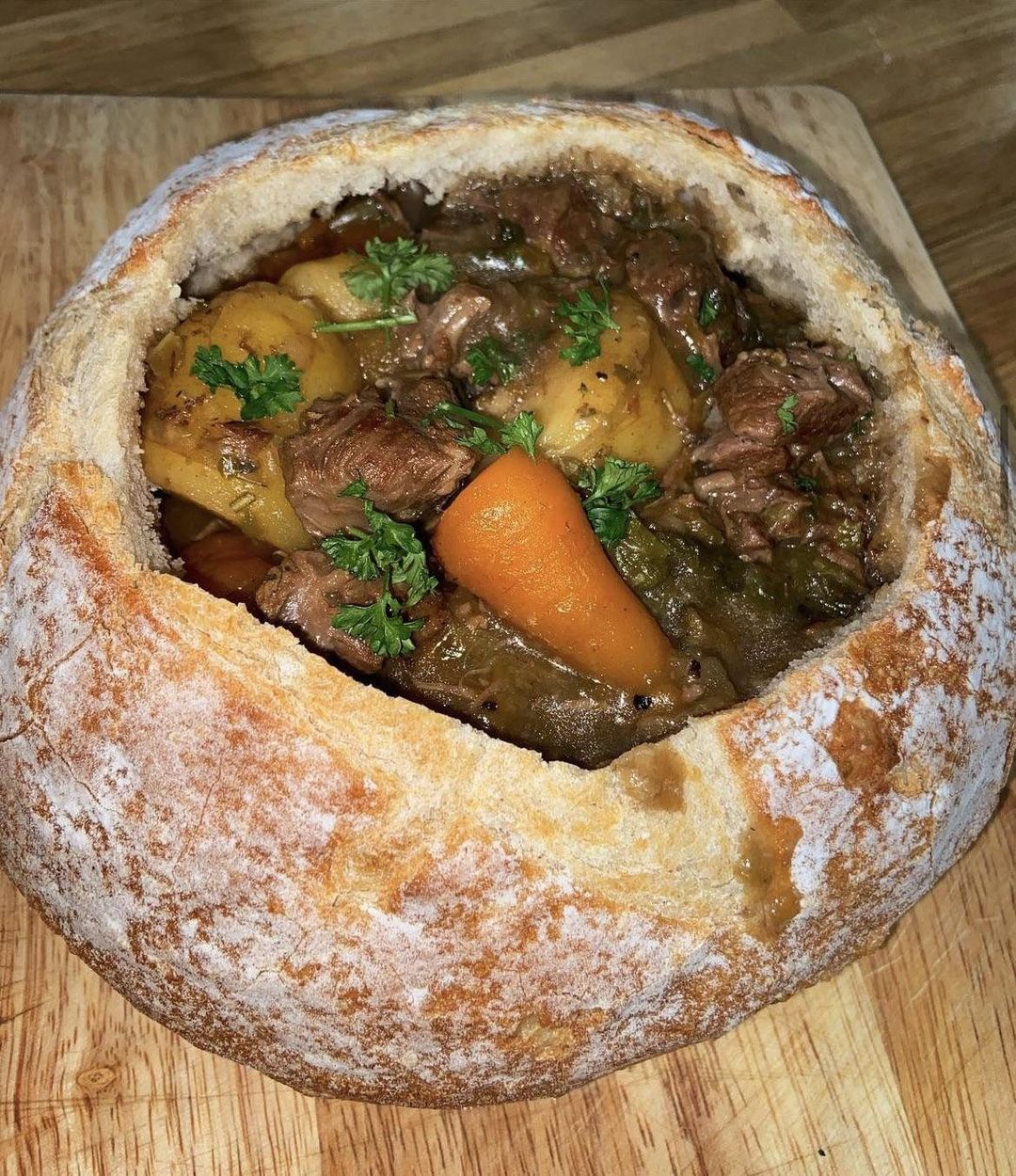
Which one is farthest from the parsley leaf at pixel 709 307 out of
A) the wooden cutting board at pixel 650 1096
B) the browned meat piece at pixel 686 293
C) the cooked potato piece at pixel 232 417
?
the wooden cutting board at pixel 650 1096

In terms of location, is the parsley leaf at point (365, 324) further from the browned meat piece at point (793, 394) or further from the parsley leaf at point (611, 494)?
the browned meat piece at point (793, 394)

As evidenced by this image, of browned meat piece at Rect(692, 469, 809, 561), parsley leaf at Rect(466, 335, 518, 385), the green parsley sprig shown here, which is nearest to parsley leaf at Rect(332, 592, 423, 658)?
the green parsley sprig

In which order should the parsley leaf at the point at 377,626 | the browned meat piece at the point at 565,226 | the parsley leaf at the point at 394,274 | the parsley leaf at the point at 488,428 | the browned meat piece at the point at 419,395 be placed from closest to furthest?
the parsley leaf at the point at 377,626
the parsley leaf at the point at 488,428
the browned meat piece at the point at 419,395
the parsley leaf at the point at 394,274
the browned meat piece at the point at 565,226

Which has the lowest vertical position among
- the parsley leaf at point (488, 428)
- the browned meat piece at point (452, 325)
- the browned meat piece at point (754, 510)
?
the browned meat piece at point (754, 510)

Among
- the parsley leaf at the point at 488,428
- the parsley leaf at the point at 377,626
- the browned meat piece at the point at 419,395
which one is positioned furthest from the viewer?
the browned meat piece at the point at 419,395

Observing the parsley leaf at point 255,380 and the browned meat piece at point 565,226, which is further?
the browned meat piece at point 565,226

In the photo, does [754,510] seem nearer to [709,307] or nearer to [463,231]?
[709,307]

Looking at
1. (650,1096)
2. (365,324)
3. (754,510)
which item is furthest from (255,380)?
(650,1096)
